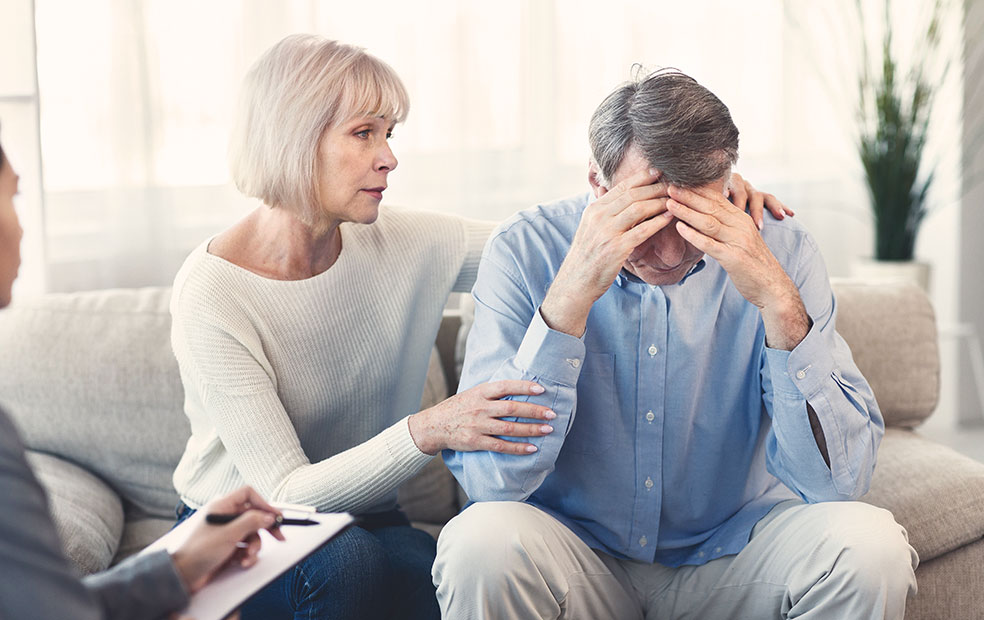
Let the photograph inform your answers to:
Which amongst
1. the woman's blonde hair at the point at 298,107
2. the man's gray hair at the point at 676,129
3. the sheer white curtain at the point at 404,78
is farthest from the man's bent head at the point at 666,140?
the sheer white curtain at the point at 404,78

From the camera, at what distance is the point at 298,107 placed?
5.27 feet

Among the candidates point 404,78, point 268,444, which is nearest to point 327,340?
point 268,444

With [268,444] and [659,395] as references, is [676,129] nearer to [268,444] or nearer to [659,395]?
[659,395]

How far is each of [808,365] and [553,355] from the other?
37 centimetres

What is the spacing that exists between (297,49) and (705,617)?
114cm

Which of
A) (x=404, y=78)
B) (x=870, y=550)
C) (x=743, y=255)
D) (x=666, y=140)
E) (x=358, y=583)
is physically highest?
(x=404, y=78)

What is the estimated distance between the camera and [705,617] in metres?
1.50

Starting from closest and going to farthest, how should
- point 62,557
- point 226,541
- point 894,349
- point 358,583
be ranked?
point 62,557 → point 226,541 → point 358,583 → point 894,349

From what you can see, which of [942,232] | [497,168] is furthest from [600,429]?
[942,232]

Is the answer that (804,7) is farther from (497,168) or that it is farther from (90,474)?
(90,474)

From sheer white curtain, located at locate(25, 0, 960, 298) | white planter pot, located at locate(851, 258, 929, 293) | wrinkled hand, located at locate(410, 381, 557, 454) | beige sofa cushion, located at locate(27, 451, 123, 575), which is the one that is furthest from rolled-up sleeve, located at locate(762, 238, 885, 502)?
white planter pot, located at locate(851, 258, 929, 293)

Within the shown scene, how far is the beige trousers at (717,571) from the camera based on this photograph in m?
1.30

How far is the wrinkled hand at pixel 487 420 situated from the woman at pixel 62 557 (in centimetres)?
41

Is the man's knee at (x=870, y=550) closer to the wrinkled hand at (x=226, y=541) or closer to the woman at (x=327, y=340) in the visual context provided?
the woman at (x=327, y=340)
